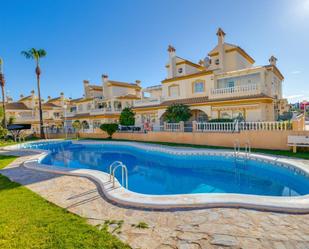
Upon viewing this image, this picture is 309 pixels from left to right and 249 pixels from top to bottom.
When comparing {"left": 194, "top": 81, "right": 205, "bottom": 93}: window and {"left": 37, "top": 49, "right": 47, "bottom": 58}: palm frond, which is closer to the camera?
{"left": 194, "top": 81, "right": 205, "bottom": 93}: window

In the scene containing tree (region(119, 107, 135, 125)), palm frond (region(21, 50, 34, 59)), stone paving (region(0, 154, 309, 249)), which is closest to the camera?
stone paving (region(0, 154, 309, 249))

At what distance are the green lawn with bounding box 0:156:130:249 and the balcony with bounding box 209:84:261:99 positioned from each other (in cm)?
1927

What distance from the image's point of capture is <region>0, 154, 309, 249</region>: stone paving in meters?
3.90

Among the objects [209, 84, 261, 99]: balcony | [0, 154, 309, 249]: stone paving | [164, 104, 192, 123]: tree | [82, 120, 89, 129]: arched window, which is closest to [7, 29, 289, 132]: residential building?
[209, 84, 261, 99]: balcony

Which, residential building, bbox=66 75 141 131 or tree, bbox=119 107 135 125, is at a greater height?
residential building, bbox=66 75 141 131

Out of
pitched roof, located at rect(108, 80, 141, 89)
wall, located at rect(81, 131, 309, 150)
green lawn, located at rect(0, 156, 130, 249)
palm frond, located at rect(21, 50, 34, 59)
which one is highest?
palm frond, located at rect(21, 50, 34, 59)

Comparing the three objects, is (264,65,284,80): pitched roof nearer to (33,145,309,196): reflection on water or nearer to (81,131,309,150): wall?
(81,131,309,150): wall

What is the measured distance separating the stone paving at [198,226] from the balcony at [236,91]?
1627 cm

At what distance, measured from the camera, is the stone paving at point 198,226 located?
3.90 m

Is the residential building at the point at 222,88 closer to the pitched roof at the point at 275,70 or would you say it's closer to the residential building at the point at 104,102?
the pitched roof at the point at 275,70

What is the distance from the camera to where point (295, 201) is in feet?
18.8

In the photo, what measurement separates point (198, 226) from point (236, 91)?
1835 centimetres

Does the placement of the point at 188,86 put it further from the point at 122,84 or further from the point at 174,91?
the point at 122,84

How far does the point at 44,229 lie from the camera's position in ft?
14.7
